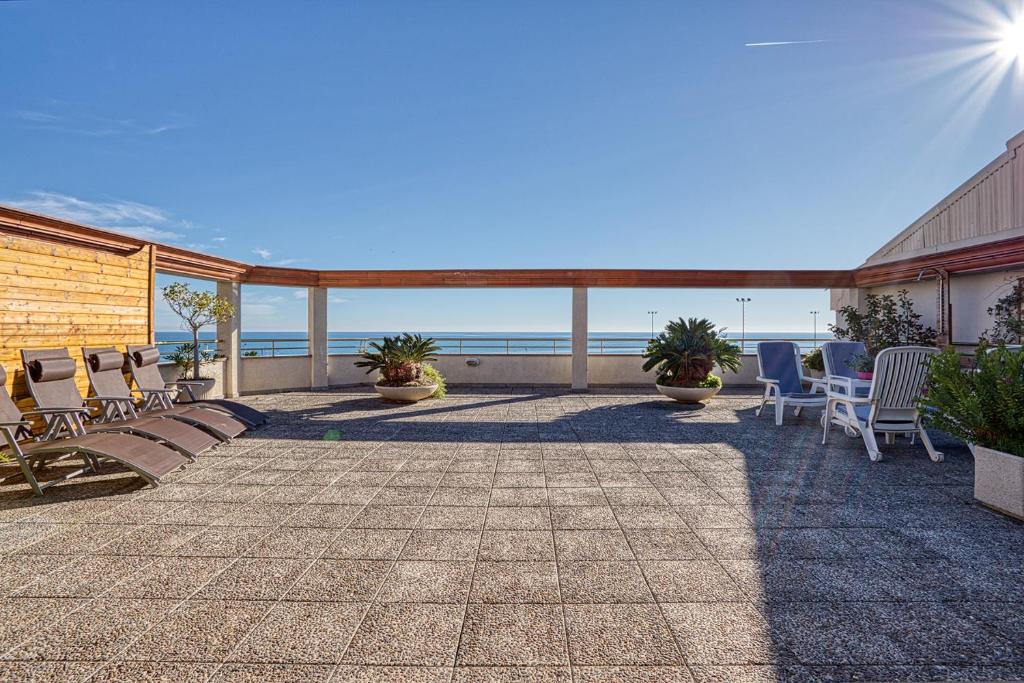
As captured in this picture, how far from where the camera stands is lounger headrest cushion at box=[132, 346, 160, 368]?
6.06m

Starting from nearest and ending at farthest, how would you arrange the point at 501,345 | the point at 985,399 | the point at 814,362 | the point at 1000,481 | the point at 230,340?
the point at 1000,481, the point at 985,399, the point at 230,340, the point at 814,362, the point at 501,345

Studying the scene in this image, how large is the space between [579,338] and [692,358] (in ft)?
9.34

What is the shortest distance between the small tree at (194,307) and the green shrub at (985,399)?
9.73 metres

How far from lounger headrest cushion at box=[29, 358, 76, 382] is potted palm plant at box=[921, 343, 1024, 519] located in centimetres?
764

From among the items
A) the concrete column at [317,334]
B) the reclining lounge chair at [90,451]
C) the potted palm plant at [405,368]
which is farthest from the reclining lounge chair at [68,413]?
the concrete column at [317,334]

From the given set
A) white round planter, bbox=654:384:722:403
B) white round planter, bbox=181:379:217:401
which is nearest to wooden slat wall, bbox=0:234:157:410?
white round planter, bbox=181:379:217:401

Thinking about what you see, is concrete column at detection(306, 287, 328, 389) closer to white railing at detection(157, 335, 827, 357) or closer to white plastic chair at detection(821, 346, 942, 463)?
white railing at detection(157, 335, 827, 357)

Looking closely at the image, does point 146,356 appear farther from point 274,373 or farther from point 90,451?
point 274,373

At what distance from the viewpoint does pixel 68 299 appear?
553 centimetres

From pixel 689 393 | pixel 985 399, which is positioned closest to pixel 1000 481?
pixel 985 399

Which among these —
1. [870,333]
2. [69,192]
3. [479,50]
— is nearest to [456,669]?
[479,50]

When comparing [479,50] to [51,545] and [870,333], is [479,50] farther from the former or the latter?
[870,333]

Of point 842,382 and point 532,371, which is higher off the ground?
point 842,382

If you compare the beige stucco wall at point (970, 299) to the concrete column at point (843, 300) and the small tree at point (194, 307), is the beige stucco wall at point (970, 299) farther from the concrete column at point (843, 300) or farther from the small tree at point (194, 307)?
the small tree at point (194, 307)
